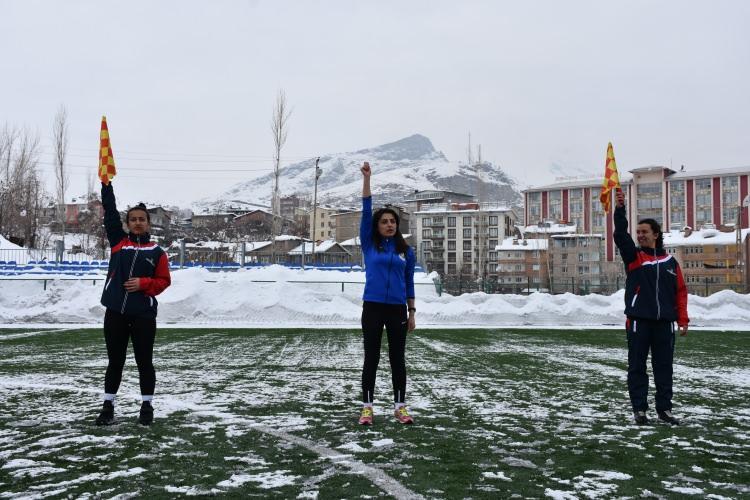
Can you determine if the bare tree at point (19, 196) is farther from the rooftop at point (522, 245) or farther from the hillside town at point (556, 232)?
the rooftop at point (522, 245)

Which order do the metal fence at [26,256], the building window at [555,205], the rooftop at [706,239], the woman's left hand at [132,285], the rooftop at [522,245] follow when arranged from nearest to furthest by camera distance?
the woman's left hand at [132,285] → the metal fence at [26,256] → the rooftop at [706,239] → the rooftop at [522,245] → the building window at [555,205]

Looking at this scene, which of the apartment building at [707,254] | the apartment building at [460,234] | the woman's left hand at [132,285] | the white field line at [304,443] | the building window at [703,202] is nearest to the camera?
the white field line at [304,443]

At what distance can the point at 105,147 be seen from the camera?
5.75 m

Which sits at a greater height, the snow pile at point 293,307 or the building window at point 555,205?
the building window at point 555,205

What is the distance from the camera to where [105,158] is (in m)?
5.64

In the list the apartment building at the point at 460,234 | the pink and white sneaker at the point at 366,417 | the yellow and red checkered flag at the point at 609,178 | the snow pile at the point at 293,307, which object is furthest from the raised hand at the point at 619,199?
the apartment building at the point at 460,234

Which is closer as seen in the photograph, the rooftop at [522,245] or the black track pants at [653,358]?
the black track pants at [653,358]

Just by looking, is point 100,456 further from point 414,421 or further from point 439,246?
point 439,246

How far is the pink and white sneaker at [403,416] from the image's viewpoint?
4922 mm

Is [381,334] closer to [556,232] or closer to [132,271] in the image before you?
[132,271]

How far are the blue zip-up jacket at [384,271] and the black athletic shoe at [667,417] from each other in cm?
228

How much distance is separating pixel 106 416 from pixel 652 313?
436 centimetres

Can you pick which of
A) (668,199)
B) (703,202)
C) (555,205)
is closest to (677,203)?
(668,199)

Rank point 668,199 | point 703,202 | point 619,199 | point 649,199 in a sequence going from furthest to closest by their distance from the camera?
point 649,199 → point 668,199 → point 703,202 → point 619,199
